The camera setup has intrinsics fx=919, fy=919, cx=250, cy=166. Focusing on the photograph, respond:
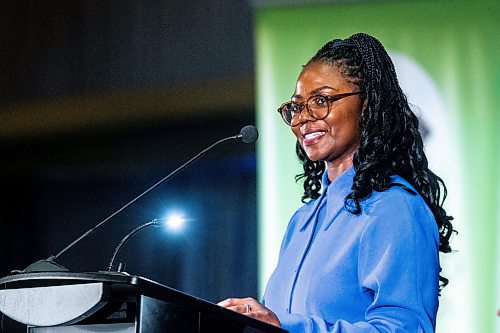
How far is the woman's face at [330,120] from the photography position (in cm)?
177

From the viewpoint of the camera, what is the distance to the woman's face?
177 cm

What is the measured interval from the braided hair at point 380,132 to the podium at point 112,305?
472 millimetres

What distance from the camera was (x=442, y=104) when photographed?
383cm

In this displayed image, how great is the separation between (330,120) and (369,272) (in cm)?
34

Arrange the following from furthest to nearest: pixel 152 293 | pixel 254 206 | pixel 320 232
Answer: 1. pixel 254 206
2. pixel 320 232
3. pixel 152 293

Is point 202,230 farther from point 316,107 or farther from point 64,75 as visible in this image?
point 316,107

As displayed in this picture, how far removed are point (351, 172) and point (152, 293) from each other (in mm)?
690

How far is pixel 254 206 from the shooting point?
13.3 feet

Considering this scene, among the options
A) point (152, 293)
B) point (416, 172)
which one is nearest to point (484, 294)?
point (416, 172)

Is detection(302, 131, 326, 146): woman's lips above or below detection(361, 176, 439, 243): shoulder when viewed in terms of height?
above

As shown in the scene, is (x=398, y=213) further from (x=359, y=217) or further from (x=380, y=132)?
(x=380, y=132)

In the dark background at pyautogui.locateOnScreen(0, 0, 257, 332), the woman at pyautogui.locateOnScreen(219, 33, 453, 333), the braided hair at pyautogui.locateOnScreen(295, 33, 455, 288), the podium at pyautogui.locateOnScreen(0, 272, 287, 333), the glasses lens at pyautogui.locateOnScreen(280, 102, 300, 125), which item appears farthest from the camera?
the dark background at pyautogui.locateOnScreen(0, 0, 257, 332)

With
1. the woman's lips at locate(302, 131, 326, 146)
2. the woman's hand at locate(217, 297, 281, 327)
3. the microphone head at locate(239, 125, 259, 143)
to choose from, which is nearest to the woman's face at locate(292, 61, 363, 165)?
the woman's lips at locate(302, 131, 326, 146)

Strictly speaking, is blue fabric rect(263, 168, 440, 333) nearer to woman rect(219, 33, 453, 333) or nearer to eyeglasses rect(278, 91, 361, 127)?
woman rect(219, 33, 453, 333)
